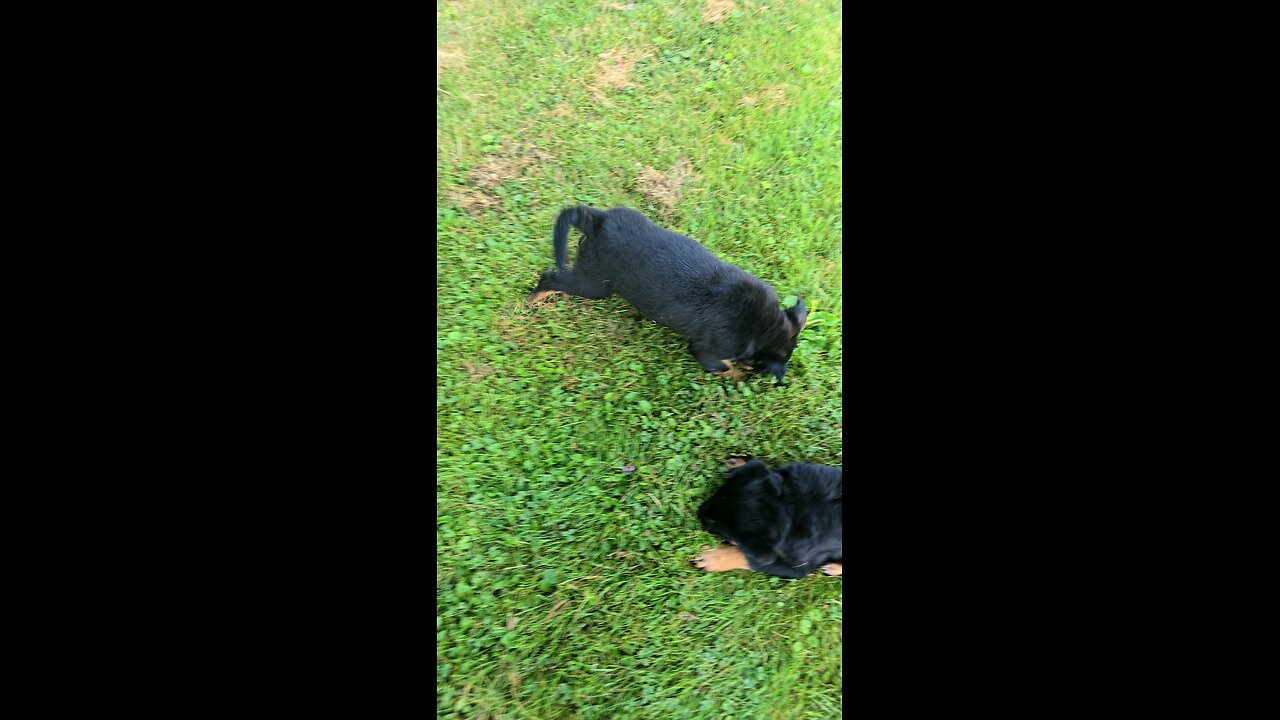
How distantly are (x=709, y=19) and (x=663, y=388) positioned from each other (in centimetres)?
343

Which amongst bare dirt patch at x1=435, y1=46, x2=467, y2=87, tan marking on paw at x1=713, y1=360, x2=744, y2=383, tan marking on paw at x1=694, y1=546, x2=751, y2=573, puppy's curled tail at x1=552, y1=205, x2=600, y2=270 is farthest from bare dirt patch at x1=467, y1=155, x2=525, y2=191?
tan marking on paw at x1=694, y1=546, x2=751, y2=573

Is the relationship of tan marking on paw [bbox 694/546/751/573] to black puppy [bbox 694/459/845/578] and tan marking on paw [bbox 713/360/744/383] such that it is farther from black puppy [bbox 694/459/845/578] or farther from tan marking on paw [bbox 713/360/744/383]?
tan marking on paw [bbox 713/360/744/383]

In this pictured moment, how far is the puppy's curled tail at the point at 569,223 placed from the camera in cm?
353

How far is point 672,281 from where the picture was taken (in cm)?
356

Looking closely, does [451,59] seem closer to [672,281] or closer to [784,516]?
[672,281]

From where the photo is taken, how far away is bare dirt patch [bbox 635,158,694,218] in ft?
14.9

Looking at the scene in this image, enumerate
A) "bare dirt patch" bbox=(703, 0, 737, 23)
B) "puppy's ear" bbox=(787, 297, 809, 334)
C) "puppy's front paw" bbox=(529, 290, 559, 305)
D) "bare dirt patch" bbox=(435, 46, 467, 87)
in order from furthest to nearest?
"bare dirt patch" bbox=(703, 0, 737, 23) → "bare dirt patch" bbox=(435, 46, 467, 87) → "puppy's front paw" bbox=(529, 290, 559, 305) → "puppy's ear" bbox=(787, 297, 809, 334)

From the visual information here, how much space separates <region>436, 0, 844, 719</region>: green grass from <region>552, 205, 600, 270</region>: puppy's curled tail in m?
0.66

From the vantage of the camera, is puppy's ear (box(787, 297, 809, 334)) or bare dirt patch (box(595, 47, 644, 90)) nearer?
puppy's ear (box(787, 297, 809, 334))

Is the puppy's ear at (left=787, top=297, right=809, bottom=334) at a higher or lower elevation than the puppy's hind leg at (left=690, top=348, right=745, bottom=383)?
higher

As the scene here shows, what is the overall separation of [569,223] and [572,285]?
0.49 meters

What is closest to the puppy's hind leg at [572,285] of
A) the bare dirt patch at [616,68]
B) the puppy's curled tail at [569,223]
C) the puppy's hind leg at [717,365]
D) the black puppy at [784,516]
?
the puppy's curled tail at [569,223]

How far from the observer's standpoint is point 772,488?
3.44 m

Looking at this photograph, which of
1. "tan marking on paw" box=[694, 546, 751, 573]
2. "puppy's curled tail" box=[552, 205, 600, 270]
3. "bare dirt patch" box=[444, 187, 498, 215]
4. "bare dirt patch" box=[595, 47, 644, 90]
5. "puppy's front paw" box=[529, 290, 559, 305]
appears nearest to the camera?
"puppy's curled tail" box=[552, 205, 600, 270]
